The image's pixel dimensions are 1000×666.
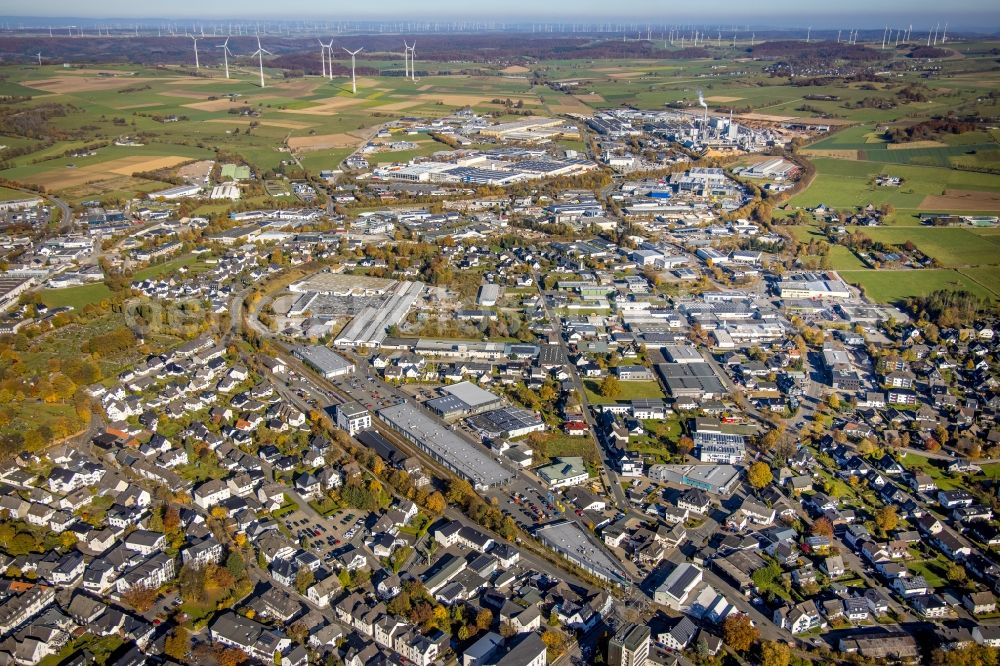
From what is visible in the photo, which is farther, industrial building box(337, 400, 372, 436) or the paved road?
industrial building box(337, 400, 372, 436)

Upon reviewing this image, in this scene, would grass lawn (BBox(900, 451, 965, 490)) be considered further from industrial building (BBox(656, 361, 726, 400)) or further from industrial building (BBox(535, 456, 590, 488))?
industrial building (BBox(535, 456, 590, 488))

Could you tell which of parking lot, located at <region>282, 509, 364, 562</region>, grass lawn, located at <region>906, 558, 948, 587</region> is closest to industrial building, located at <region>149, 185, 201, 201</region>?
parking lot, located at <region>282, 509, 364, 562</region>

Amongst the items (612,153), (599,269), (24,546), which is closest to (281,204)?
(599,269)

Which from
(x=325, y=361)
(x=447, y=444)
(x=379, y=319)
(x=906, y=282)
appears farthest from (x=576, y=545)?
(x=906, y=282)

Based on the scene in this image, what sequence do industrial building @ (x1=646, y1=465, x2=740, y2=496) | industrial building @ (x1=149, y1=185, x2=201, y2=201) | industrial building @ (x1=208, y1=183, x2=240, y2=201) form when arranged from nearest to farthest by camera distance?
industrial building @ (x1=646, y1=465, x2=740, y2=496) < industrial building @ (x1=149, y1=185, x2=201, y2=201) < industrial building @ (x1=208, y1=183, x2=240, y2=201)

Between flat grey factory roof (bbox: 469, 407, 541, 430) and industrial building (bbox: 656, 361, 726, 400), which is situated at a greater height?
industrial building (bbox: 656, 361, 726, 400)

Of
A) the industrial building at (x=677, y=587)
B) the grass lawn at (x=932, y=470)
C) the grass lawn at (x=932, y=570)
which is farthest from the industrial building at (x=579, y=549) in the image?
the grass lawn at (x=932, y=470)

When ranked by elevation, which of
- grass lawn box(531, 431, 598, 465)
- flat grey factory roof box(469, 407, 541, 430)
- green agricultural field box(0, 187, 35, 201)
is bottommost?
grass lawn box(531, 431, 598, 465)

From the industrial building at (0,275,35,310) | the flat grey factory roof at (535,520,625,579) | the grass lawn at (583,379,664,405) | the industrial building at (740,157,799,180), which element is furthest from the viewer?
the industrial building at (740,157,799,180)
